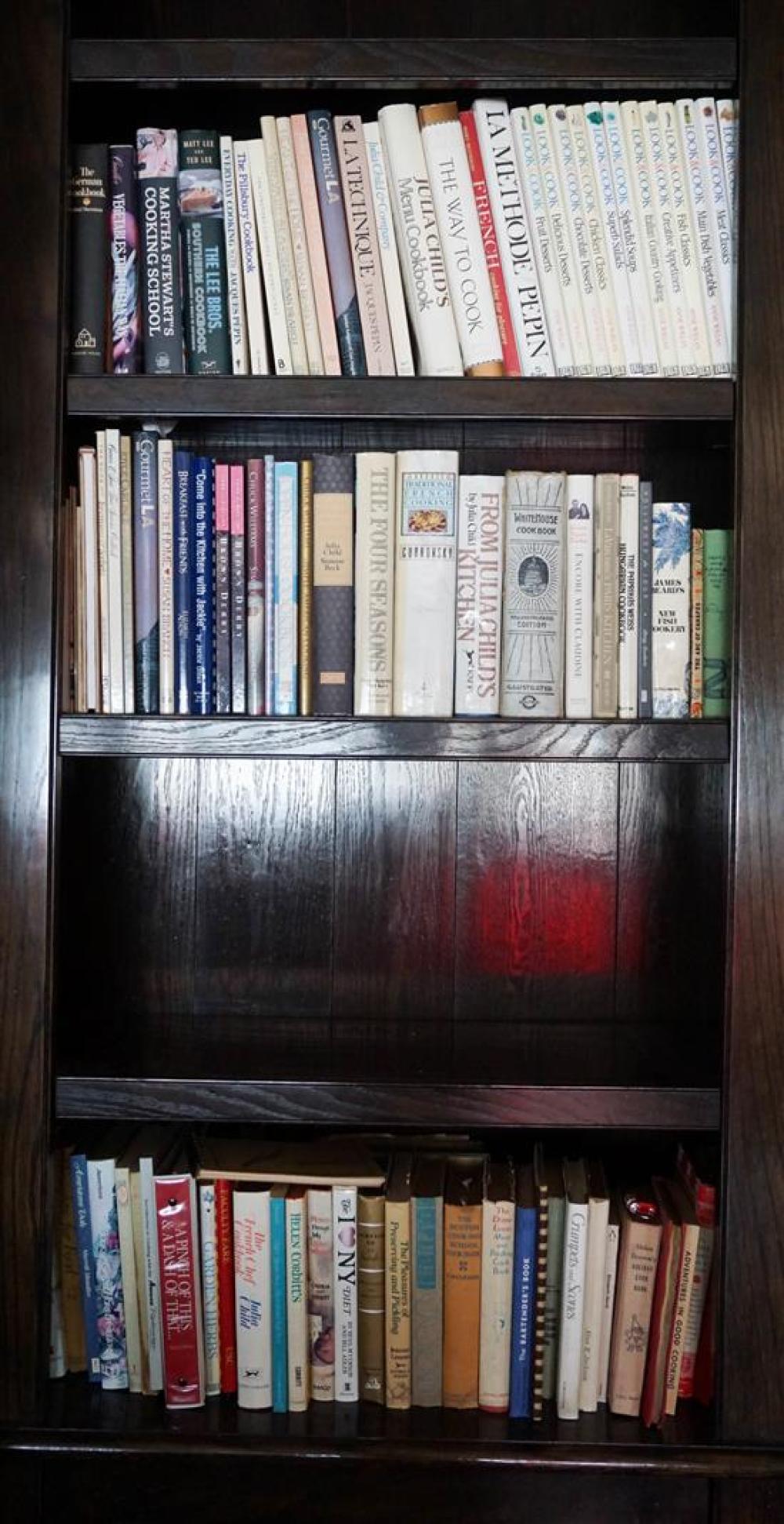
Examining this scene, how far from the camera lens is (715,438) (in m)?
1.44

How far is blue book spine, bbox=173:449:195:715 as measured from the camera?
1.38m

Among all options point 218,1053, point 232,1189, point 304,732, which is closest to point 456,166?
point 304,732

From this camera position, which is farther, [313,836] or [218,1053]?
[313,836]

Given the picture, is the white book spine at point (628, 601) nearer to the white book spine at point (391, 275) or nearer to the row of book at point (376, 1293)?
the white book spine at point (391, 275)

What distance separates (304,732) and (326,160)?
0.56m

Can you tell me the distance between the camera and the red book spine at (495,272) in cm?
136

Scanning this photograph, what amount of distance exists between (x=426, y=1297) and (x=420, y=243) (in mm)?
1030

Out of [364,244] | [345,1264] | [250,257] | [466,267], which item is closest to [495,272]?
[466,267]

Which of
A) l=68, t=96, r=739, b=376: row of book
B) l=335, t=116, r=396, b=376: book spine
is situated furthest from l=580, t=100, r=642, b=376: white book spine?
l=335, t=116, r=396, b=376: book spine

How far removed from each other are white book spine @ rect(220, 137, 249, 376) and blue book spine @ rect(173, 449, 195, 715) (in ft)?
0.38

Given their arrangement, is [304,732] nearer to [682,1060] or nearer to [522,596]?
[522,596]

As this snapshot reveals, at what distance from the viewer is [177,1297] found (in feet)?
4.51

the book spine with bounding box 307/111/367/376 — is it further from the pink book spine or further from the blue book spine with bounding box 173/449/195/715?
the blue book spine with bounding box 173/449/195/715

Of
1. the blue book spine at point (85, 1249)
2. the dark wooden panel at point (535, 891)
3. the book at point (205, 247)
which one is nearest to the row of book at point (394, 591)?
the book at point (205, 247)
